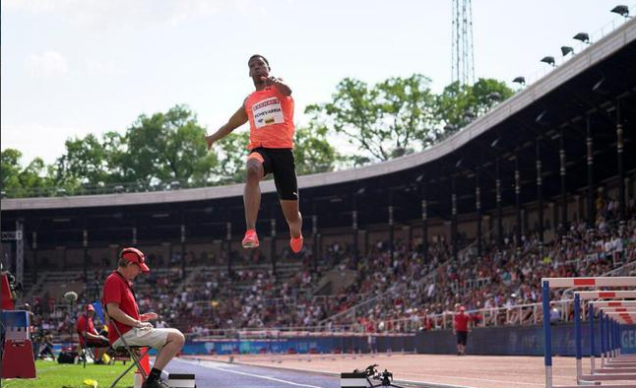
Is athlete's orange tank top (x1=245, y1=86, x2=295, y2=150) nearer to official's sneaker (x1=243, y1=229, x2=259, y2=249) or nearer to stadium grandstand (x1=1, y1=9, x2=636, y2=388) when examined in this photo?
official's sneaker (x1=243, y1=229, x2=259, y2=249)

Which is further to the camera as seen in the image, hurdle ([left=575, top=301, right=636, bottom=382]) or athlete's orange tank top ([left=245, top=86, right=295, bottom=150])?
hurdle ([left=575, top=301, right=636, bottom=382])

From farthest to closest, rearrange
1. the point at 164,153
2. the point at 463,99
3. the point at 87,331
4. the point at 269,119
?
the point at 164,153 → the point at 463,99 → the point at 87,331 → the point at 269,119

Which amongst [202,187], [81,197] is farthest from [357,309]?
[81,197]

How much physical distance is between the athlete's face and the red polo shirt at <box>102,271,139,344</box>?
2.53m

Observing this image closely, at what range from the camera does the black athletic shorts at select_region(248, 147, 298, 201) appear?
34.6ft

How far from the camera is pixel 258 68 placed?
10.6m

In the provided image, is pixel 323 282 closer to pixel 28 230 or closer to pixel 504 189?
pixel 504 189

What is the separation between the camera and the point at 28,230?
64.7 meters

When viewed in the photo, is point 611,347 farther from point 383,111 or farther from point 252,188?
point 383,111

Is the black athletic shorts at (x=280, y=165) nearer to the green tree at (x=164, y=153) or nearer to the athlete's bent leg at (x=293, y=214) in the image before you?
the athlete's bent leg at (x=293, y=214)

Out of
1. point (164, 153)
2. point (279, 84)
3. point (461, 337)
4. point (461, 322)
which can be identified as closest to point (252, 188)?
point (279, 84)

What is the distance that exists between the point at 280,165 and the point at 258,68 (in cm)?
99

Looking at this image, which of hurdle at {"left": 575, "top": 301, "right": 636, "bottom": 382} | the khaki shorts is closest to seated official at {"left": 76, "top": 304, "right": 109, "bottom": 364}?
hurdle at {"left": 575, "top": 301, "right": 636, "bottom": 382}

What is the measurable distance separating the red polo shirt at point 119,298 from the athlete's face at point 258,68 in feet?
8.29
